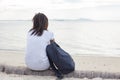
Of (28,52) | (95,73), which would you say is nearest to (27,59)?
(28,52)

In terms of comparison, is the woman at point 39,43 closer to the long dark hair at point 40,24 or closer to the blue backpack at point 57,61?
the long dark hair at point 40,24

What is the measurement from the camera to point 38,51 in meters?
7.23

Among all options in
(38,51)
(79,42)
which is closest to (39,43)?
(38,51)

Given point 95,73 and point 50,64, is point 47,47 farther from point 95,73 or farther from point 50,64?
point 95,73

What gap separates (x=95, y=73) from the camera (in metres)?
7.25

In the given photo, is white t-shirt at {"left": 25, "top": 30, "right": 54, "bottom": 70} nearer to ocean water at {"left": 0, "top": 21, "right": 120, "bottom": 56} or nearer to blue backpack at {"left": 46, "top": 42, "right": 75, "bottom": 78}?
blue backpack at {"left": 46, "top": 42, "right": 75, "bottom": 78}

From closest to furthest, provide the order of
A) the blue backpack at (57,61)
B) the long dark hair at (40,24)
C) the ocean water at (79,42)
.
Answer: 1. the blue backpack at (57,61)
2. the long dark hair at (40,24)
3. the ocean water at (79,42)

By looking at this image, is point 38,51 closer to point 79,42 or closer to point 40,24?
point 40,24

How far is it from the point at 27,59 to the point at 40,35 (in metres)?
0.50

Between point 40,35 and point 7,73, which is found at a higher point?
point 40,35

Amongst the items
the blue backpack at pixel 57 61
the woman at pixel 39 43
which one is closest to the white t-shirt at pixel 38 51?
the woman at pixel 39 43

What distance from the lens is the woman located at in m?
7.20

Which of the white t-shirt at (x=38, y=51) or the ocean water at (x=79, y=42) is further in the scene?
the ocean water at (x=79, y=42)

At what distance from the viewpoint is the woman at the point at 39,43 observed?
7.20 metres
